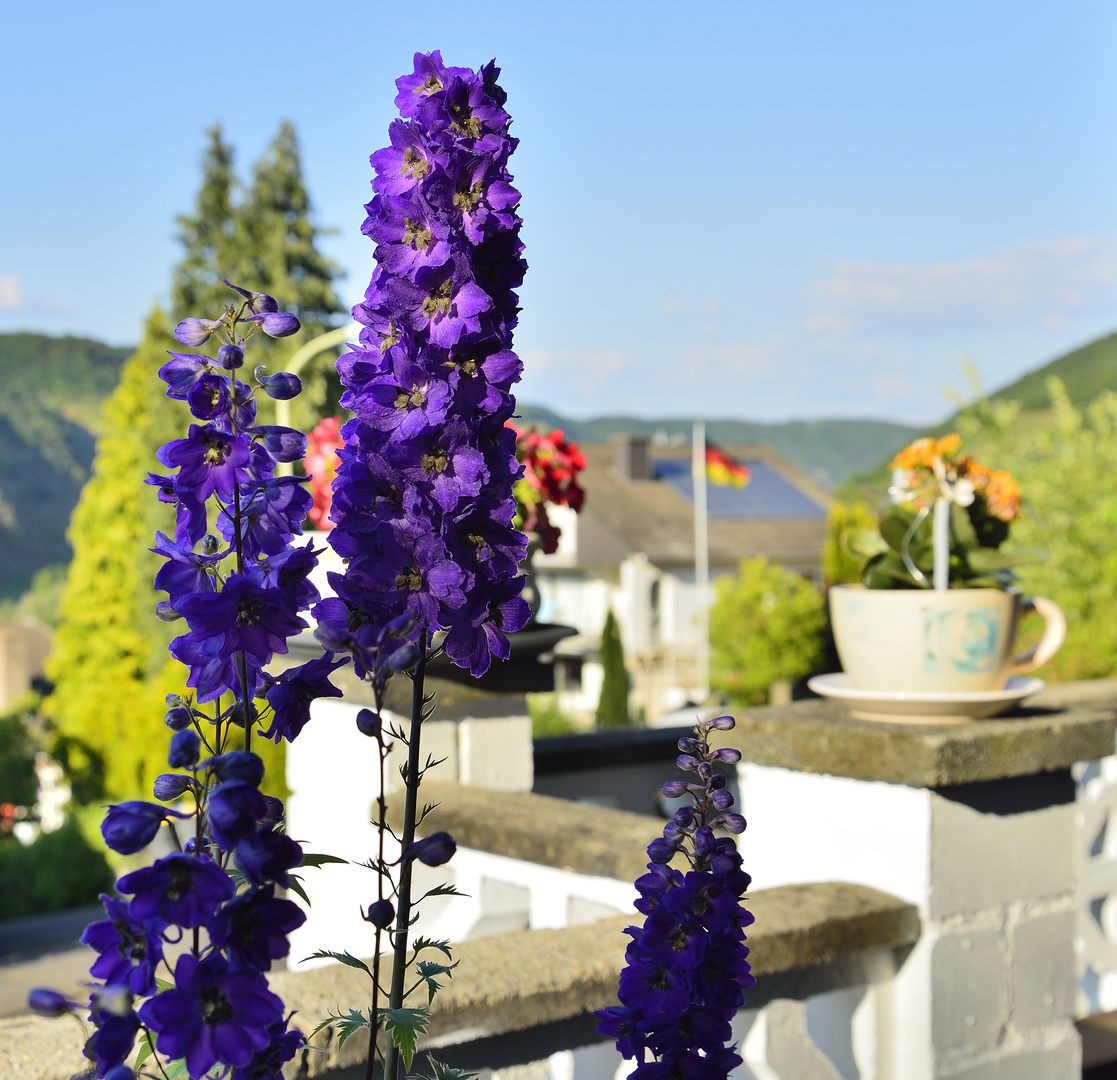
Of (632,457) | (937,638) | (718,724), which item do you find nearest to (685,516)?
(632,457)

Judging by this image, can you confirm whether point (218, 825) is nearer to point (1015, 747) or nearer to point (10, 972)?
point (1015, 747)

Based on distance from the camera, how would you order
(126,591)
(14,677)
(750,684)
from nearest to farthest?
(126,591)
(750,684)
(14,677)

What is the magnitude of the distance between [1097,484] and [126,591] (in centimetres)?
1774

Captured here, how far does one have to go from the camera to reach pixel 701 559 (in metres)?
37.4

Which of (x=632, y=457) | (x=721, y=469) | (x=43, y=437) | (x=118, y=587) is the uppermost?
(x=43, y=437)

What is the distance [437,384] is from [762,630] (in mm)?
27282

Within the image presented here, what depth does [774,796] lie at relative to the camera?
2471 mm

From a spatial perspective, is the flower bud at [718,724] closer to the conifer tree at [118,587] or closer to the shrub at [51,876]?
the shrub at [51,876]

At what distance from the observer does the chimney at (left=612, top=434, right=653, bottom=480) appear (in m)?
42.6

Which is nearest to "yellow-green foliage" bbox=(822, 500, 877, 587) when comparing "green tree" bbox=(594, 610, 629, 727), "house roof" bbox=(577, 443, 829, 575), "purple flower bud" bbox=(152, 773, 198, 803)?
"green tree" bbox=(594, 610, 629, 727)

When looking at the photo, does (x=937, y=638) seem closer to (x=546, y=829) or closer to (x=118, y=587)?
(x=546, y=829)

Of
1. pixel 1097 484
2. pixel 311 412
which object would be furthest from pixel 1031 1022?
pixel 311 412

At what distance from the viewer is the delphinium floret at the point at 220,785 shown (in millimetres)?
743

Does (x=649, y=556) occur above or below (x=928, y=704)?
above
